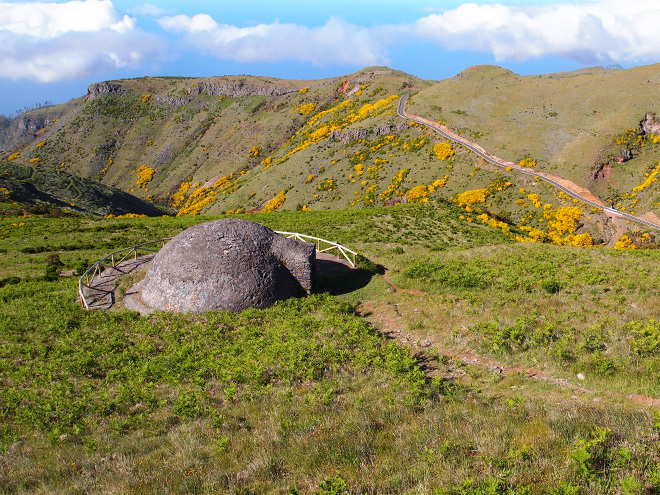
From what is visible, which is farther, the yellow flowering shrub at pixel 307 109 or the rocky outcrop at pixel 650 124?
the yellow flowering shrub at pixel 307 109

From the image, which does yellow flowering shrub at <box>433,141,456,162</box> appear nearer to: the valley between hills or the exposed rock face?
the valley between hills

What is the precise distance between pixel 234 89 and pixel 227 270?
184674mm

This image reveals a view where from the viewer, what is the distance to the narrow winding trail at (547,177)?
55875 millimetres

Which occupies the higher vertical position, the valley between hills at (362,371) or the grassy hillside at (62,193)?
the grassy hillside at (62,193)

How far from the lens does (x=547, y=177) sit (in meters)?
65.2

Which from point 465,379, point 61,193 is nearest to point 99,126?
point 61,193

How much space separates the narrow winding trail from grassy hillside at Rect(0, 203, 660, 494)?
36.2m

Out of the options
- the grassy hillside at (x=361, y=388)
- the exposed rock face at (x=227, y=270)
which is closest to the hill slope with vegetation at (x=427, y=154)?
the grassy hillside at (x=361, y=388)

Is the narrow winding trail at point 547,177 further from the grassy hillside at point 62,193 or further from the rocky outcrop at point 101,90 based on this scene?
the rocky outcrop at point 101,90

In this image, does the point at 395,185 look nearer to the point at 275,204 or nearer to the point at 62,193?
the point at 275,204

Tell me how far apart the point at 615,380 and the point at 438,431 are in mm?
6653

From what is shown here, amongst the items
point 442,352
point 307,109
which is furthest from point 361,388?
point 307,109

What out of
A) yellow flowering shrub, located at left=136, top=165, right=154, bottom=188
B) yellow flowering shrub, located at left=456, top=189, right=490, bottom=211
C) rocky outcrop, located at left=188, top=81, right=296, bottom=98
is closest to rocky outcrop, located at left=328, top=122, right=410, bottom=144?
yellow flowering shrub, located at left=456, top=189, right=490, bottom=211

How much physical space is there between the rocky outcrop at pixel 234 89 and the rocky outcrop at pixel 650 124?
133567 millimetres
